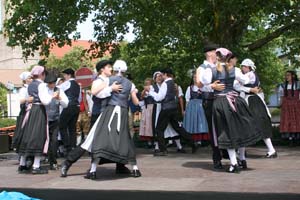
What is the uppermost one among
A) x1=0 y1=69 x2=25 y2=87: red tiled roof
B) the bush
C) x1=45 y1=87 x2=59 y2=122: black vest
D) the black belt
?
x1=0 y1=69 x2=25 y2=87: red tiled roof

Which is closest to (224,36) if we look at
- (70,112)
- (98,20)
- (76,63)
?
(98,20)

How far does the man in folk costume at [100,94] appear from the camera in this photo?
24.9 feet

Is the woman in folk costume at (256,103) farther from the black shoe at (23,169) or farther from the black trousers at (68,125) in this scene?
the black shoe at (23,169)

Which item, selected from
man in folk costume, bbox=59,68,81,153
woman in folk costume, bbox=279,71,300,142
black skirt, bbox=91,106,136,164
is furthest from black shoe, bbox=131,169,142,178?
woman in folk costume, bbox=279,71,300,142

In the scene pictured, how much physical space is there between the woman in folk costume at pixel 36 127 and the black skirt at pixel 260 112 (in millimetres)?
3615

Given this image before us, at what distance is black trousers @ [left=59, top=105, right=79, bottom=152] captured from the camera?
10641 mm

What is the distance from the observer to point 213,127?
8.22m

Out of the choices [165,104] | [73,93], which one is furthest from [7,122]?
[165,104]

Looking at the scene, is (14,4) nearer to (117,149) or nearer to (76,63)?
(117,149)

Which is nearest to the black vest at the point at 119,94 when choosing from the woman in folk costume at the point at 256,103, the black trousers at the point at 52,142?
the black trousers at the point at 52,142

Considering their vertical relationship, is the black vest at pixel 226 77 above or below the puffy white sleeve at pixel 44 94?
above

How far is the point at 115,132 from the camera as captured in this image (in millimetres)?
7590

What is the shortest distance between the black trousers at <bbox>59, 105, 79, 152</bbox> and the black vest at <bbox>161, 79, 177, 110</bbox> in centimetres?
167

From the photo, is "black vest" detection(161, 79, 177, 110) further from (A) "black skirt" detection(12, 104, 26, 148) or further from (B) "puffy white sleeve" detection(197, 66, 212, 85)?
(B) "puffy white sleeve" detection(197, 66, 212, 85)
